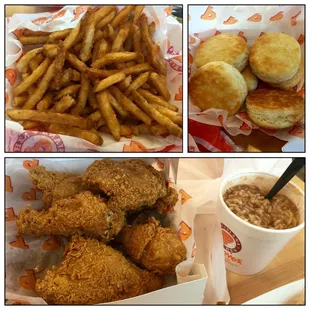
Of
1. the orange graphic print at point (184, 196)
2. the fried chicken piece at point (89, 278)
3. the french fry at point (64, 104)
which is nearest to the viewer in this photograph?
the fried chicken piece at point (89, 278)

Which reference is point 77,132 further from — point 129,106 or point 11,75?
point 11,75

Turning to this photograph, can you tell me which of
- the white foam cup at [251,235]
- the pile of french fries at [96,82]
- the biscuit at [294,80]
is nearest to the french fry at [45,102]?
the pile of french fries at [96,82]

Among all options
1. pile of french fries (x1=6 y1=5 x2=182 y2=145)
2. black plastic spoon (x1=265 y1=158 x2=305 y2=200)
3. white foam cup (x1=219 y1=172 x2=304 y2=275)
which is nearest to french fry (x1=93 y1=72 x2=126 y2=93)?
pile of french fries (x1=6 y1=5 x2=182 y2=145)

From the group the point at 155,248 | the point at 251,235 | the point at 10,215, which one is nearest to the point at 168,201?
the point at 155,248

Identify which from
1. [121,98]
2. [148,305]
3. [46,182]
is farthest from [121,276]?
[121,98]

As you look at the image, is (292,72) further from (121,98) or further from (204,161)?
(121,98)

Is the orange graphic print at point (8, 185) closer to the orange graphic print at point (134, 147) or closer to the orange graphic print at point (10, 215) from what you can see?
the orange graphic print at point (10, 215)

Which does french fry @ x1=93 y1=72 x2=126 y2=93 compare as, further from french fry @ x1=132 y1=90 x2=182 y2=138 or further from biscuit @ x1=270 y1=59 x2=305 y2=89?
biscuit @ x1=270 y1=59 x2=305 y2=89
